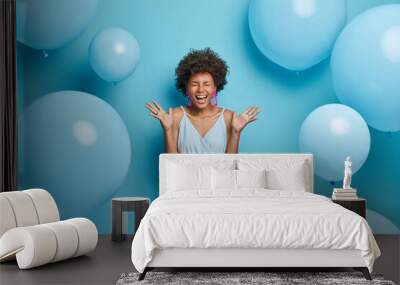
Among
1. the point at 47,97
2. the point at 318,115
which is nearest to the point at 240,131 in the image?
the point at 318,115

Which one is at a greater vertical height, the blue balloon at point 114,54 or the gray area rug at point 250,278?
the blue balloon at point 114,54

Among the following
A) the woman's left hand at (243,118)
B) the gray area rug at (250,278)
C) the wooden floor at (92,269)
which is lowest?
the wooden floor at (92,269)

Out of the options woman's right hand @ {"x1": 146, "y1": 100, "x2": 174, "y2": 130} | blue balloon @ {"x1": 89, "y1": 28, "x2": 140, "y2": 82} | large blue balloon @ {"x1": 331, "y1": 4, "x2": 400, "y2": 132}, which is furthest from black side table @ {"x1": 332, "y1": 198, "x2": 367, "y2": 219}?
blue balloon @ {"x1": 89, "y1": 28, "x2": 140, "y2": 82}

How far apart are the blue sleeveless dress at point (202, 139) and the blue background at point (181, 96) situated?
8.1 inches

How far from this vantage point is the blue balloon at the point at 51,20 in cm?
661

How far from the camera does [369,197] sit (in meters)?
6.64

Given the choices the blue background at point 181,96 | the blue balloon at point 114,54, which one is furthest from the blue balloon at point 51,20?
the blue balloon at point 114,54

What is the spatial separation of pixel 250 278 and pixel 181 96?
273cm

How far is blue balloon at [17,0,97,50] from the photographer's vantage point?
661 centimetres

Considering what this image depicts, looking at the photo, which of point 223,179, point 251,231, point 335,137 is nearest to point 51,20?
point 223,179

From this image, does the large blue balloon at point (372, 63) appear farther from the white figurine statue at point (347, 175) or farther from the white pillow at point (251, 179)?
the white pillow at point (251, 179)

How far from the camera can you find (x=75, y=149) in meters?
6.64

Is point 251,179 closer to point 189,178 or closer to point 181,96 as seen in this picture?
point 189,178

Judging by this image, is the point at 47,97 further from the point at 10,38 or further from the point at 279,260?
the point at 279,260
